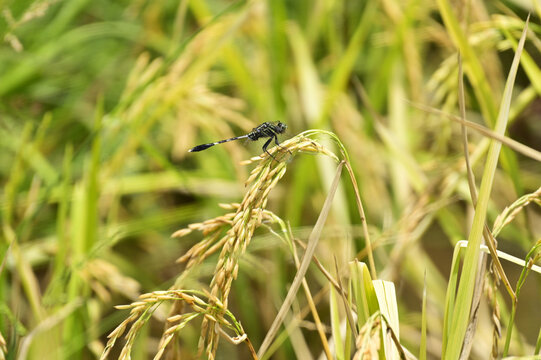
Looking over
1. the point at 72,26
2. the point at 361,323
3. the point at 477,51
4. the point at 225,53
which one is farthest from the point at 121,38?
the point at 361,323

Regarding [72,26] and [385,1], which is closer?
[385,1]

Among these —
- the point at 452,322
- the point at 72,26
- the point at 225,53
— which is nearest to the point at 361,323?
the point at 452,322

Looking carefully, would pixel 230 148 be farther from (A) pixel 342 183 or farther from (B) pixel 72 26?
(B) pixel 72 26

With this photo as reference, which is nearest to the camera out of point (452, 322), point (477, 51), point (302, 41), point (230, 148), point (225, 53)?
point (452, 322)

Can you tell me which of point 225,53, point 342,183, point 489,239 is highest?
point 489,239

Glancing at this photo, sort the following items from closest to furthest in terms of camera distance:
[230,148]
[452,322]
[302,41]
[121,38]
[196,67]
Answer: [452,322] → [196,67] → [230,148] → [302,41] → [121,38]

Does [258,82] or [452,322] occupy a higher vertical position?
[452,322]
